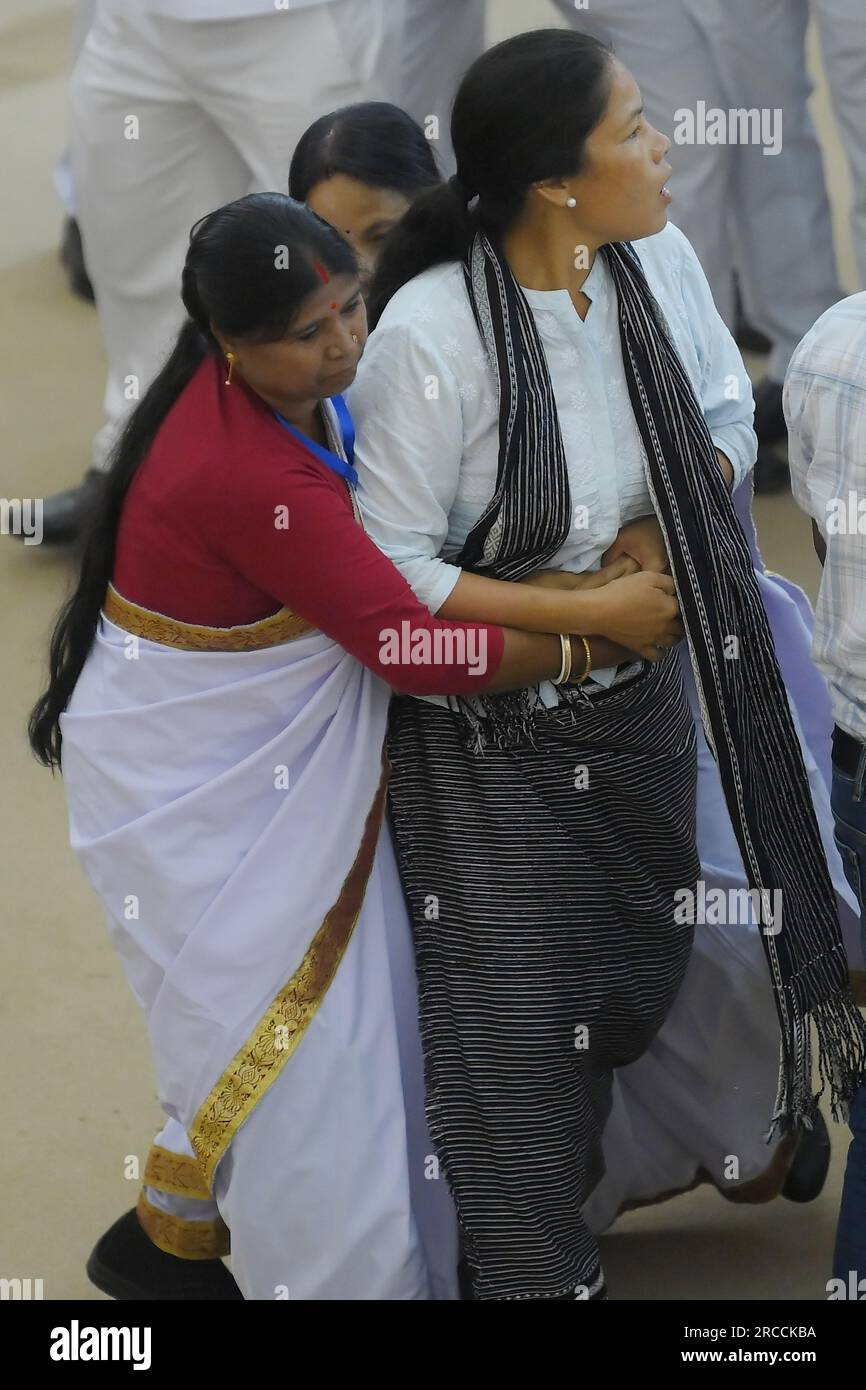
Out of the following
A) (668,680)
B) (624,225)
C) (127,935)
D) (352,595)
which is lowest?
(127,935)

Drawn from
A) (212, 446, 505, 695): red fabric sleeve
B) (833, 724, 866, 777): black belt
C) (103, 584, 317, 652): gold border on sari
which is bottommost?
(833, 724, 866, 777): black belt

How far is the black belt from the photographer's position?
170cm

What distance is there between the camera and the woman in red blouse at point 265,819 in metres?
1.65

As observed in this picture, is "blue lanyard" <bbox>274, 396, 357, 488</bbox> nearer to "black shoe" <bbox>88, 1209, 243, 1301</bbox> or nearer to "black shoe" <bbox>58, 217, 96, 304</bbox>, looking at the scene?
"black shoe" <bbox>88, 1209, 243, 1301</bbox>

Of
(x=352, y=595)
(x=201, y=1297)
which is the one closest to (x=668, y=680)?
(x=352, y=595)

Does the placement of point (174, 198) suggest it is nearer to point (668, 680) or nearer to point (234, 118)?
point (234, 118)

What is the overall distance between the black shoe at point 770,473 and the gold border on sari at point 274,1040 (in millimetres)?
2143

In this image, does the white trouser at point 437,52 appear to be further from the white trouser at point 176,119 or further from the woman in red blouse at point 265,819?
the woman in red blouse at point 265,819

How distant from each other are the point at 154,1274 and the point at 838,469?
1111 mm

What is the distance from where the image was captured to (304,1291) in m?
1.71

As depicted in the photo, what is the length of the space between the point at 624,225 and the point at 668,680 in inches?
17.8

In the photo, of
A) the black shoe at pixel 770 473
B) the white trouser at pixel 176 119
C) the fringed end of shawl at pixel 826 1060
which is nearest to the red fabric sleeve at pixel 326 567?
the fringed end of shawl at pixel 826 1060

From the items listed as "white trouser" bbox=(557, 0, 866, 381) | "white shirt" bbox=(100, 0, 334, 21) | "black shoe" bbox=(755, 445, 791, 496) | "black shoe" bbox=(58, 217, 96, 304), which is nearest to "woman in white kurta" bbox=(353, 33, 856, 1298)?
"white shirt" bbox=(100, 0, 334, 21)

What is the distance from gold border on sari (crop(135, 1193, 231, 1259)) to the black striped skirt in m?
→ 0.32
